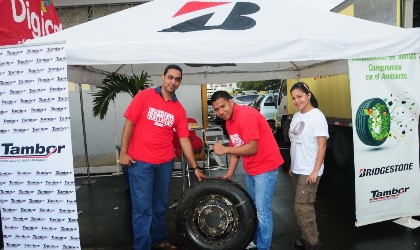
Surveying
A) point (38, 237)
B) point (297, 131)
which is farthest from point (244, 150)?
point (38, 237)

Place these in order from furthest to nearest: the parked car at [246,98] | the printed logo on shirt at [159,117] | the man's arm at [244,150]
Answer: the parked car at [246,98], the printed logo on shirt at [159,117], the man's arm at [244,150]

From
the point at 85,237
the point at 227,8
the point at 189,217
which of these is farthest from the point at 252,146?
the point at 85,237

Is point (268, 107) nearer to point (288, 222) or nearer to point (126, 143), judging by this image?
point (288, 222)

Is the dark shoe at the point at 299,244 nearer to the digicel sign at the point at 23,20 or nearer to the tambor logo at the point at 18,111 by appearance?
the tambor logo at the point at 18,111

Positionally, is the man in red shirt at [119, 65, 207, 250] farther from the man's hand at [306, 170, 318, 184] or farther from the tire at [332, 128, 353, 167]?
the tire at [332, 128, 353, 167]

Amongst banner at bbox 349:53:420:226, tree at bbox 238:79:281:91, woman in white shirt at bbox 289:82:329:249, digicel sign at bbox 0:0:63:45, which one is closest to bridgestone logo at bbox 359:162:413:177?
banner at bbox 349:53:420:226

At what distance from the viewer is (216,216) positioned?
3348mm

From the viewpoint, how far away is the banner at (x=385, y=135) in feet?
12.8

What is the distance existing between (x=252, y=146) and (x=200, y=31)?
1.51 metres

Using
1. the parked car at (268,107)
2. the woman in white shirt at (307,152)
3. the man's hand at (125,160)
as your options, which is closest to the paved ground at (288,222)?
the woman in white shirt at (307,152)

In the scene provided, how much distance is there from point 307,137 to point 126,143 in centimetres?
183

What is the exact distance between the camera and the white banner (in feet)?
10.6

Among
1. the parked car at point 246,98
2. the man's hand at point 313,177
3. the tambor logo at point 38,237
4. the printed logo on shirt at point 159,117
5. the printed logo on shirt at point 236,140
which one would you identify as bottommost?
the tambor logo at point 38,237

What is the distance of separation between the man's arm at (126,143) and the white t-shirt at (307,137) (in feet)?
5.52
